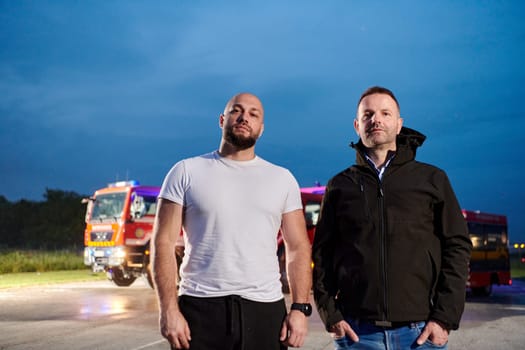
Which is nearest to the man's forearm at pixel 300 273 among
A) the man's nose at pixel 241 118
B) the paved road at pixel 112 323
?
the man's nose at pixel 241 118

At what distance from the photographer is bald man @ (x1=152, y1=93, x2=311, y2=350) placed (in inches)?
118

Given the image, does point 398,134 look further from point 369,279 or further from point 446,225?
point 369,279

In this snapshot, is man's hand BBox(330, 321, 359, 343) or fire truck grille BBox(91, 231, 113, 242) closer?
man's hand BBox(330, 321, 359, 343)

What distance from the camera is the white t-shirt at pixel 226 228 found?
3.02 metres

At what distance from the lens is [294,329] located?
307 centimetres

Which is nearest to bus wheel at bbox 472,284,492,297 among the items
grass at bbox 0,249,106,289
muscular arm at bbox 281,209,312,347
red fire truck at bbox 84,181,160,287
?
red fire truck at bbox 84,181,160,287

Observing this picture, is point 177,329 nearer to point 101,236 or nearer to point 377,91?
point 377,91

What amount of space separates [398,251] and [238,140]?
983mm

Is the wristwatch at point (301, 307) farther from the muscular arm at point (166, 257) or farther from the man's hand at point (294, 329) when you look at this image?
the muscular arm at point (166, 257)

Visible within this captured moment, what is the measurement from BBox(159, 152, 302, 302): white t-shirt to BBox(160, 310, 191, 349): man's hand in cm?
15

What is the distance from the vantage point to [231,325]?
2.97 metres

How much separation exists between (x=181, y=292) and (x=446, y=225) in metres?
1.34

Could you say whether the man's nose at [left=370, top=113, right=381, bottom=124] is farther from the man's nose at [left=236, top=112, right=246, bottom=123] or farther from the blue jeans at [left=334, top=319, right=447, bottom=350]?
the blue jeans at [left=334, top=319, right=447, bottom=350]

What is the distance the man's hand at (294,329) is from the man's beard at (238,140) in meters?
0.89
